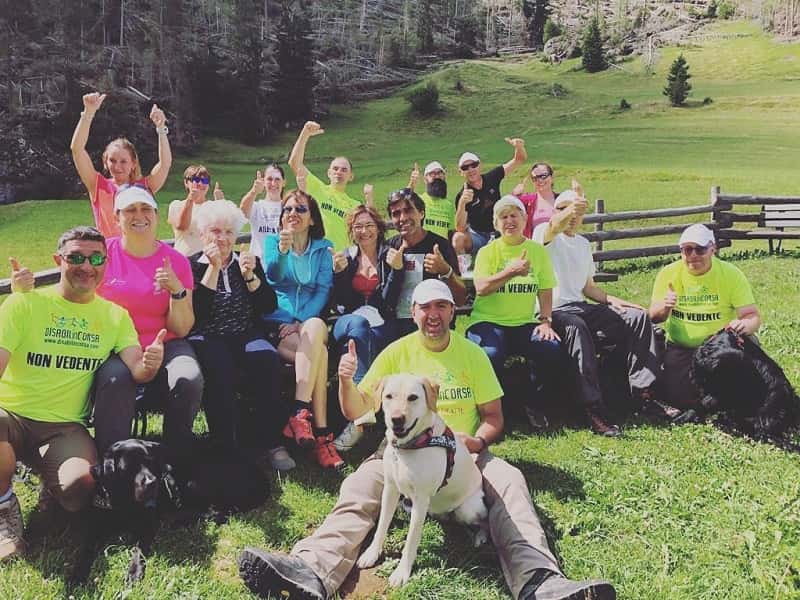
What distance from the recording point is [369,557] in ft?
12.6

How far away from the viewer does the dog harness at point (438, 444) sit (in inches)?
147

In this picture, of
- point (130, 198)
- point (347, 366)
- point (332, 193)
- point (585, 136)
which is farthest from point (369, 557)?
point (585, 136)

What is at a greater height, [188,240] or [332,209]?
[332,209]

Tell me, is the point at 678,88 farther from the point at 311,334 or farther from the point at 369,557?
the point at 369,557

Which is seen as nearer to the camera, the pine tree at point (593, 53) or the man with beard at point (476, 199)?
the man with beard at point (476, 199)

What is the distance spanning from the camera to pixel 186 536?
4141 millimetres

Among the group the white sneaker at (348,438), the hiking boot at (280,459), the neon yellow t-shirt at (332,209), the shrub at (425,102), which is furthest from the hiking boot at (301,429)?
the shrub at (425,102)

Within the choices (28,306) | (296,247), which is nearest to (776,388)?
(296,247)

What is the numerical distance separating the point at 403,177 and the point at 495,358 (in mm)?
27914

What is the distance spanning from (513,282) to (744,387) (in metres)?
2.13

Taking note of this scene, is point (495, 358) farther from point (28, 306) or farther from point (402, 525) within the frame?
point (28, 306)

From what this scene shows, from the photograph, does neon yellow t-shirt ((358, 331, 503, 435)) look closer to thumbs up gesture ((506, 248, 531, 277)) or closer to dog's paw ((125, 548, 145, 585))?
thumbs up gesture ((506, 248, 531, 277))

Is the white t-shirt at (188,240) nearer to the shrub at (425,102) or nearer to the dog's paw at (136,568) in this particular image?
the dog's paw at (136,568)

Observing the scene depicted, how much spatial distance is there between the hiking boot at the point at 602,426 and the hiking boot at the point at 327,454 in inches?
88.8
